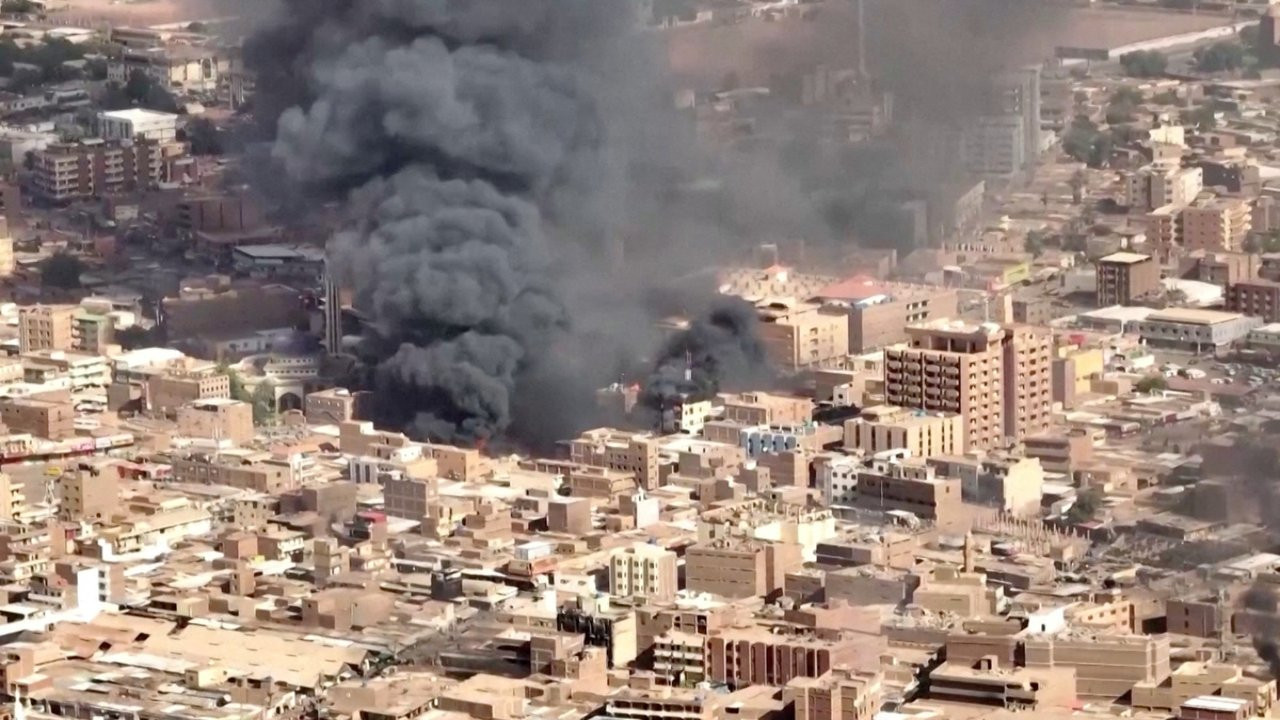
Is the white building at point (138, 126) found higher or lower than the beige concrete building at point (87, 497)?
higher

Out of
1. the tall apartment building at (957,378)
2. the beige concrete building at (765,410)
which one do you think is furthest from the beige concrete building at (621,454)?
the tall apartment building at (957,378)

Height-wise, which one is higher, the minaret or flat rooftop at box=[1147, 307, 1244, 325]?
the minaret

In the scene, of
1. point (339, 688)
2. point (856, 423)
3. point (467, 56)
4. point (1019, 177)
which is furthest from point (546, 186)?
point (339, 688)

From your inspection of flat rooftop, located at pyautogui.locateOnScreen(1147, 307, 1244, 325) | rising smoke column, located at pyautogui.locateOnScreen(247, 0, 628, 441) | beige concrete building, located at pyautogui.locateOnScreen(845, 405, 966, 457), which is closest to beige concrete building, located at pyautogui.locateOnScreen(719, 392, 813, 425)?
beige concrete building, located at pyautogui.locateOnScreen(845, 405, 966, 457)

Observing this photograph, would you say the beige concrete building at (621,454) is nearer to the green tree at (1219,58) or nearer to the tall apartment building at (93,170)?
the tall apartment building at (93,170)

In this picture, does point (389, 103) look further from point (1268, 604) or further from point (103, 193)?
point (1268, 604)

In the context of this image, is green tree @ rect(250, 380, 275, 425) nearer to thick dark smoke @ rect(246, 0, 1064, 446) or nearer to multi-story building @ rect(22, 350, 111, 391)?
thick dark smoke @ rect(246, 0, 1064, 446)

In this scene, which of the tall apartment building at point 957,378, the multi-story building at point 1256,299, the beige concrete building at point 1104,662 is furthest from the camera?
the multi-story building at point 1256,299
